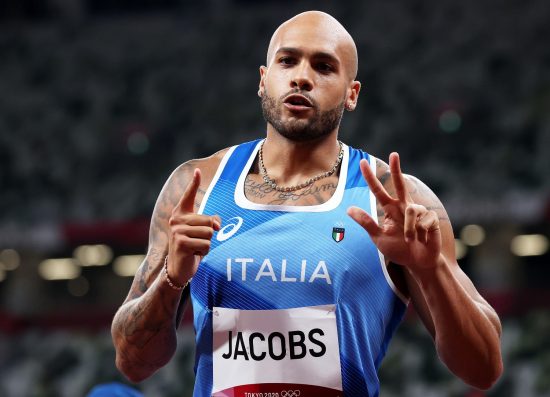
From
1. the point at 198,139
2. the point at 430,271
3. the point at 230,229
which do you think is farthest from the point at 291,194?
the point at 198,139

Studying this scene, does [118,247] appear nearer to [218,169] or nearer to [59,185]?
[59,185]

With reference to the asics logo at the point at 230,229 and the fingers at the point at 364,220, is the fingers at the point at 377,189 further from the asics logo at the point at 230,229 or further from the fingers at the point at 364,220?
the asics logo at the point at 230,229

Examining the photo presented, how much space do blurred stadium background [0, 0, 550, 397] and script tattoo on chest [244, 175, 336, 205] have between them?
393 inches

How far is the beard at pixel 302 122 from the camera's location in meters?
3.20

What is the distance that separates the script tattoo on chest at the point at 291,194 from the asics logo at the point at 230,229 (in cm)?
11

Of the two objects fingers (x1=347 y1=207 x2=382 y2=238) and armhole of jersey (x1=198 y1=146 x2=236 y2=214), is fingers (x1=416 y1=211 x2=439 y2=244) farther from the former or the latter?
armhole of jersey (x1=198 y1=146 x2=236 y2=214)

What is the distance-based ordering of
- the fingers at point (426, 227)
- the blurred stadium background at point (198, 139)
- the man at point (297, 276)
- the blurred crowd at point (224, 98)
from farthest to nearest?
A: the blurred crowd at point (224, 98) < the blurred stadium background at point (198, 139) < the man at point (297, 276) < the fingers at point (426, 227)

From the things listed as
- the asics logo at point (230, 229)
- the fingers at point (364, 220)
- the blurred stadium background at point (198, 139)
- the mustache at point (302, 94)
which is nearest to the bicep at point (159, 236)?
the asics logo at point (230, 229)

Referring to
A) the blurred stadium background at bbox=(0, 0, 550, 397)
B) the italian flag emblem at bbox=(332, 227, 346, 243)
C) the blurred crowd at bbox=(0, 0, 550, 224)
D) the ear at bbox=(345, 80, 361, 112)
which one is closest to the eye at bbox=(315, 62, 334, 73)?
the ear at bbox=(345, 80, 361, 112)

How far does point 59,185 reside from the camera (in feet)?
55.2

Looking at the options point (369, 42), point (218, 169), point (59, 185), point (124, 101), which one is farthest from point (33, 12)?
point (218, 169)

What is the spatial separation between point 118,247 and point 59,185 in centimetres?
178

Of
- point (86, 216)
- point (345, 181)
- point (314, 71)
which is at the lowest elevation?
point (345, 181)

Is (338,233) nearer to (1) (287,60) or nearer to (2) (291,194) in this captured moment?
(2) (291,194)
